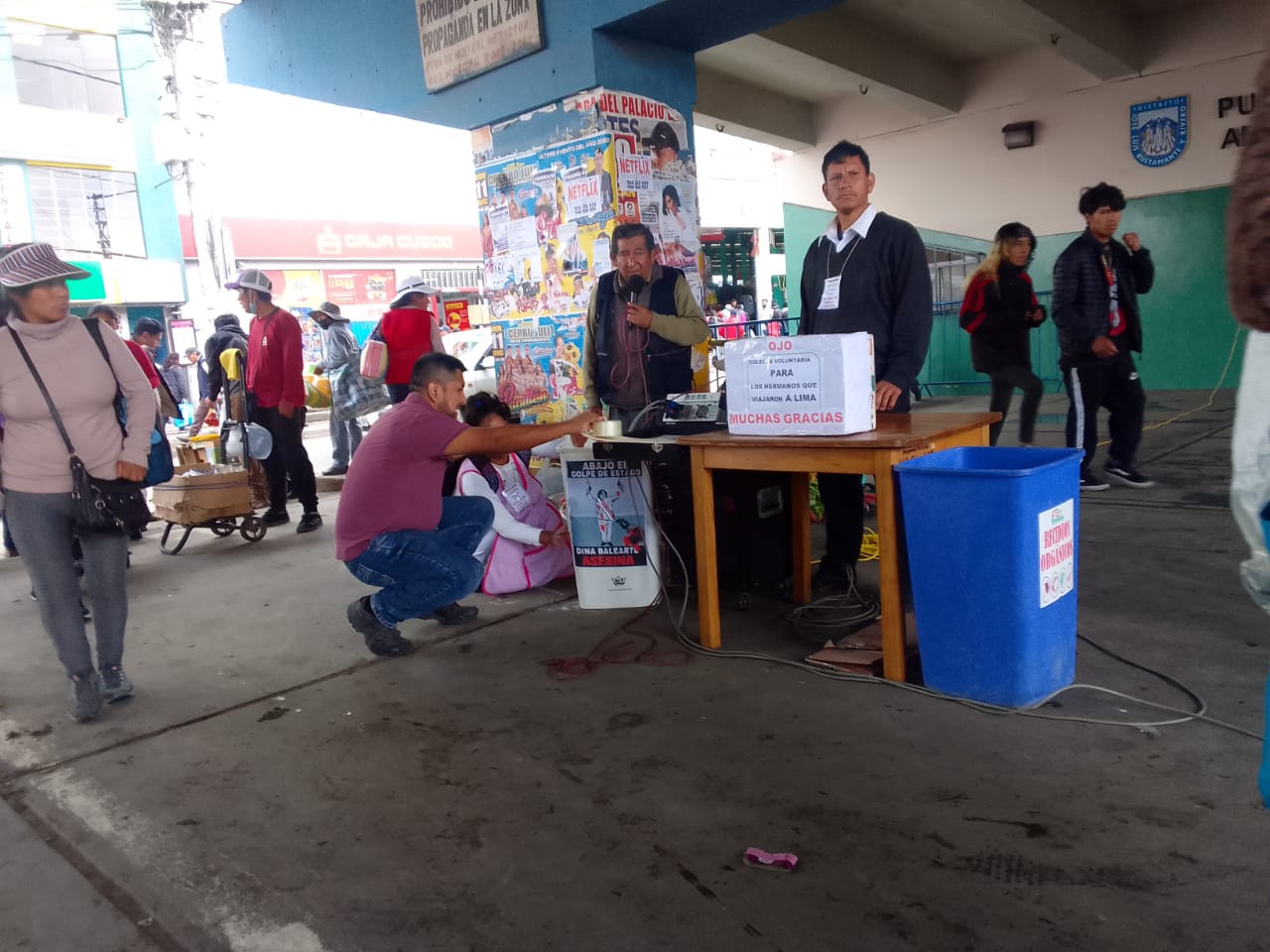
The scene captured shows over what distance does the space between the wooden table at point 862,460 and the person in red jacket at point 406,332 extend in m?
3.86

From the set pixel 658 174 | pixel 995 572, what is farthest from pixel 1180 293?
pixel 995 572

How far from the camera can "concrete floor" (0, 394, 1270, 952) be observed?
189 centimetres

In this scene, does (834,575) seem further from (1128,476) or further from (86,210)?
(86,210)

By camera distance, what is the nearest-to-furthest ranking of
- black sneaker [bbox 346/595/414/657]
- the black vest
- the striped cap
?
the striped cap → black sneaker [bbox 346/595/414/657] → the black vest

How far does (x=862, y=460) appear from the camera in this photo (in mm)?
2893

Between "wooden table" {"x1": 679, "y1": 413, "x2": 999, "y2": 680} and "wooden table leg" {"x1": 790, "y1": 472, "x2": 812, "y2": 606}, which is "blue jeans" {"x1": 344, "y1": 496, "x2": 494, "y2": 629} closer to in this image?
"wooden table" {"x1": 679, "y1": 413, "x2": 999, "y2": 680}

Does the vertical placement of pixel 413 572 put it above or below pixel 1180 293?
below

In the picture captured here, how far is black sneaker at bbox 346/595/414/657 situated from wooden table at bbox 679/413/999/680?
120cm

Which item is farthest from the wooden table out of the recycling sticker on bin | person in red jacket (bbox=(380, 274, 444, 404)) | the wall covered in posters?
person in red jacket (bbox=(380, 274, 444, 404))

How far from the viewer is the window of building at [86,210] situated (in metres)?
19.5

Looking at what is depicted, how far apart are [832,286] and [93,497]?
2.79 meters

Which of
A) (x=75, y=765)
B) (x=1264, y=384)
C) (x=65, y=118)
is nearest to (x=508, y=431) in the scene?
(x=75, y=765)

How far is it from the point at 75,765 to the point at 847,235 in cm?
322

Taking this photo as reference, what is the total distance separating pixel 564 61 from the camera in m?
5.03
